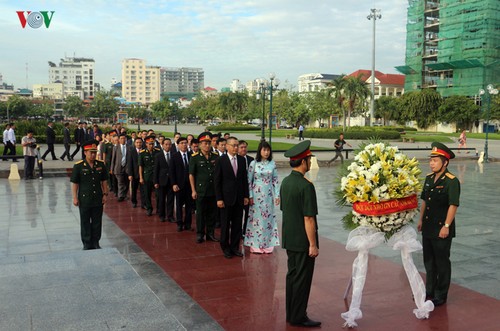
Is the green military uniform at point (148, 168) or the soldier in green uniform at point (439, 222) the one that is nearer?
the soldier in green uniform at point (439, 222)

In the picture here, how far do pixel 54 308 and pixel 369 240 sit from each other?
9.64 feet

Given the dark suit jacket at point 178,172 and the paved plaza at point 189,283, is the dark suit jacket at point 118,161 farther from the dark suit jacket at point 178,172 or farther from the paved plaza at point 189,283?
the dark suit jacket at point 178,172

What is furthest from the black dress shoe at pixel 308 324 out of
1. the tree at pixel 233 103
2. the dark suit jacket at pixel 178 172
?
the tree at pixel 233 103

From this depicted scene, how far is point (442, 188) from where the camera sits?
4820 millimetres

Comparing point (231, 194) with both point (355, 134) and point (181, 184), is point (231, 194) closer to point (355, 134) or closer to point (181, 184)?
point (181, 184)

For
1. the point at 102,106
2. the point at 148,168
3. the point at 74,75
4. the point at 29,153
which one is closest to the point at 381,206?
the point at 148,168

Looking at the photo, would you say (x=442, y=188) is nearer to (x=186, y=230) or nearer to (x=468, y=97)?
(x=186, y=230)

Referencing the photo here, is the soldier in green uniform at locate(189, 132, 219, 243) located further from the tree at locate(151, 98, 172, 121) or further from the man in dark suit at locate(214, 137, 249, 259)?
the tree at locate(151, 98, 172, 121)

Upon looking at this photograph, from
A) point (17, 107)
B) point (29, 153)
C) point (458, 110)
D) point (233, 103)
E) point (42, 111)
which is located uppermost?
point (233, 103)

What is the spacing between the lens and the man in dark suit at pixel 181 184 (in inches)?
328

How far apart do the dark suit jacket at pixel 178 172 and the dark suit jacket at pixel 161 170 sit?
1.51ft

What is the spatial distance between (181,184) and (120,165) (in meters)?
3.55

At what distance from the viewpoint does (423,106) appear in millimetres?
62031

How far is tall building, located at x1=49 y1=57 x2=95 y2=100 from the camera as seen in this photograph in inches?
6949
